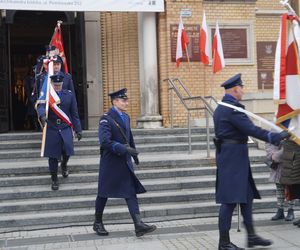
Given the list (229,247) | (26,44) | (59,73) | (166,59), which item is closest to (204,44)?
(166,59)

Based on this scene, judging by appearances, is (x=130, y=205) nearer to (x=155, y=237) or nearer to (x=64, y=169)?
(x=155, y=237)

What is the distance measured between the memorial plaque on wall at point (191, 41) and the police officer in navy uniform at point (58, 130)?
4.66 meters

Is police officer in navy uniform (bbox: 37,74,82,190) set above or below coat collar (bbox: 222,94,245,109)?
below

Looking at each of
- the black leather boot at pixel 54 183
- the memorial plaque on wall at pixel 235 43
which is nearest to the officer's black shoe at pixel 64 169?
the black leather boot at pixel 54 183

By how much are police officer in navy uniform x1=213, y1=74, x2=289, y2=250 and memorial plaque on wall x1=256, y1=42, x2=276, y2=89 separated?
27.4 feet

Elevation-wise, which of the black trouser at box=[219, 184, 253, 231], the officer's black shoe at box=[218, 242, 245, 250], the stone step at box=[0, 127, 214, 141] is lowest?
the officer's black shoe at box=[218, 242, 245, 250]

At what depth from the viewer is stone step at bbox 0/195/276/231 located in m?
7.79

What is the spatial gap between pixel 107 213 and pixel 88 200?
0.54m

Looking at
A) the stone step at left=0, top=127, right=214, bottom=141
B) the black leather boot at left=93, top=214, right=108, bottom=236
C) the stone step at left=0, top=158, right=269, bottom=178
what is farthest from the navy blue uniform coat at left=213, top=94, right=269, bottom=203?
the stone step at left=0, top=127, right=214, bottom=141

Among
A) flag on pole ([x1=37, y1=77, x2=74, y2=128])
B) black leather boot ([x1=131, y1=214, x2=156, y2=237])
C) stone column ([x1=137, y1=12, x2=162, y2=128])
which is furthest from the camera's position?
stone column ([x1=137, y1=12, x2=162, y2=128])

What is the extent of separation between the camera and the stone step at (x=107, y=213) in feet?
25.6

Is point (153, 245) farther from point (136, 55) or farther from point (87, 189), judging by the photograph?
point (136, 55)

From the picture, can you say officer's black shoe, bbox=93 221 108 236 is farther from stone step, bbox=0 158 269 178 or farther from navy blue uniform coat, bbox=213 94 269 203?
stone step, bbox=0 158 269 178

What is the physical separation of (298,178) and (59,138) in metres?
3.62
